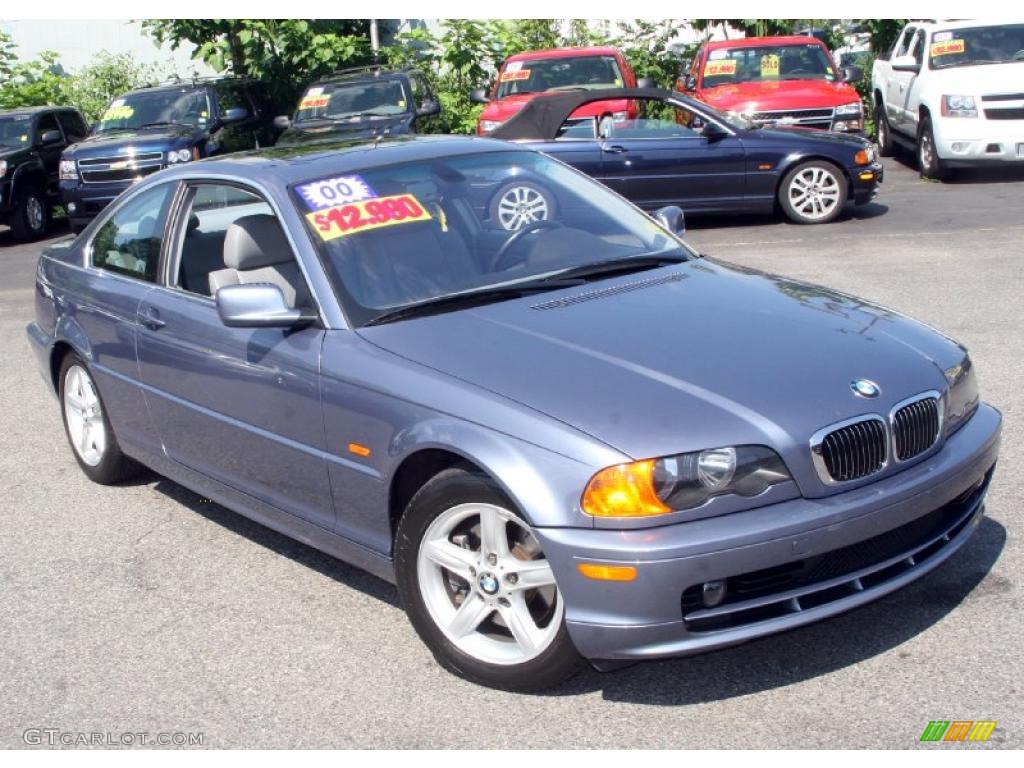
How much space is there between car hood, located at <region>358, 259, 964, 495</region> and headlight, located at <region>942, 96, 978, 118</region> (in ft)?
36.2

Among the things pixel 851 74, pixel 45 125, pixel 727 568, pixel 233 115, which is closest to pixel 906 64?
pixel 851 74

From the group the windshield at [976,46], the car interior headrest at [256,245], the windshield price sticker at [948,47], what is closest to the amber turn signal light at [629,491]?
the car interior headrest at [256,245]

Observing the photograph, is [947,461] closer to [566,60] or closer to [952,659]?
[952,659]

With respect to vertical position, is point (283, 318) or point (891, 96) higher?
point (283, 318)

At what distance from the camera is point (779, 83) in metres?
15.9

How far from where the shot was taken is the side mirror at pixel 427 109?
17.0 metres

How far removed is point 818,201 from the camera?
1319 cm

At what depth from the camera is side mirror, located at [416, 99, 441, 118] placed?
17047mm

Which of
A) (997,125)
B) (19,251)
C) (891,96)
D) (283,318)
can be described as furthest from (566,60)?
(283,318)

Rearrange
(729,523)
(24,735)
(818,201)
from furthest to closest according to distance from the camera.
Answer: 1. (818,201)
2. (24,735)
3. (729,523)

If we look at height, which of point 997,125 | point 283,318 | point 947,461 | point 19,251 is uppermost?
point 283,318

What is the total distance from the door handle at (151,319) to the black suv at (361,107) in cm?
1127

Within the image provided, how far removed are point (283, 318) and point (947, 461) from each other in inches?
86.1

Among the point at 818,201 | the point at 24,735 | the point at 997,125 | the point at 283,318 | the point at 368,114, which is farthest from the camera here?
the point at 368,114
